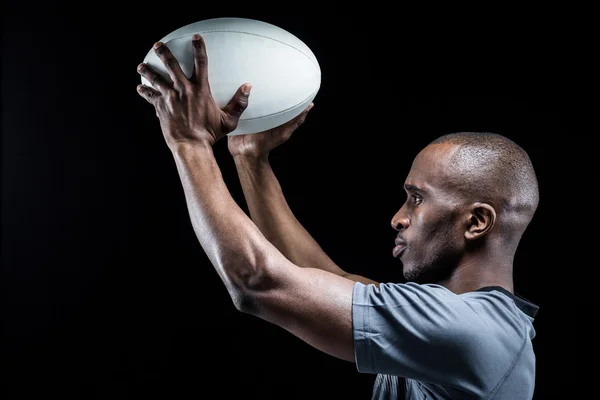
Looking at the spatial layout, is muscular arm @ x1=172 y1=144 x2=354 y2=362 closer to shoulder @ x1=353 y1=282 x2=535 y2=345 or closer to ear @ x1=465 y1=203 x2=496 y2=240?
shoulder @ x1=353 y1=282 x2=535 y2=345

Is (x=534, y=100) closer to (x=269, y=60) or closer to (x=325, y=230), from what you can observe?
(x=325, y=230)

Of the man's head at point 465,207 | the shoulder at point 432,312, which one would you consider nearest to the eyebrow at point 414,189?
the man's head at point 465,207

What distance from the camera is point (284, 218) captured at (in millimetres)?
1626

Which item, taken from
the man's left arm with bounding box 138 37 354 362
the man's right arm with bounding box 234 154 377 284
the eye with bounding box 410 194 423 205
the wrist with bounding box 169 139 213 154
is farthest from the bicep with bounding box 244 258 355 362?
the man's right arm with bounding box 234 154 377 284

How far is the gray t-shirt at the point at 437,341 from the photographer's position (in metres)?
1.00

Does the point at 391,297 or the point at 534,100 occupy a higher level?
the point at 534,100

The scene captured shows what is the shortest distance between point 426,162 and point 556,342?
118 cm

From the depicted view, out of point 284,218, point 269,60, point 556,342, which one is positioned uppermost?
point 269,60

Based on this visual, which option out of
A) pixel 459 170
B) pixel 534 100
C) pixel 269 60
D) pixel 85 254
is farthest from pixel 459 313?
pixel 85 254

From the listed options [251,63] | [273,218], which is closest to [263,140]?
[273,218]

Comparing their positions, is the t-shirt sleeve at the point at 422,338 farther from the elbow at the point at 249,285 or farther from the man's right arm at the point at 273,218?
the man's right arm at the point at 273,218

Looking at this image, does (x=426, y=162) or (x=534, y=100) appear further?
(x=534, y=100)

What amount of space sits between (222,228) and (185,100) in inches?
9.5

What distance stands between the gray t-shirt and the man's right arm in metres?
0.57
